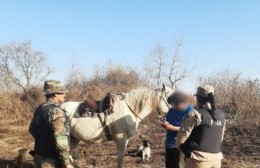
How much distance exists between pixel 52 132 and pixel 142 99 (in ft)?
11.5

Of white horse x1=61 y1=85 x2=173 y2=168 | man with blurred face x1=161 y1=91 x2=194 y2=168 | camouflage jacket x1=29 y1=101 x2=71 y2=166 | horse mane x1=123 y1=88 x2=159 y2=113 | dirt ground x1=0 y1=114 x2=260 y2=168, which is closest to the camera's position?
camouflage jacket x1=29 y1=101 x2=71 y2=166

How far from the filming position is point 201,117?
4.14 m

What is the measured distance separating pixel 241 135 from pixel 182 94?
5.72 m

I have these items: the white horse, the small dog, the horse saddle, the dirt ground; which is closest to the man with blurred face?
the white horse

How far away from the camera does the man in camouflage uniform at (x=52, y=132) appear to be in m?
4.00

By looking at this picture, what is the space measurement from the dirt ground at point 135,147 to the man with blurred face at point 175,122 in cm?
268

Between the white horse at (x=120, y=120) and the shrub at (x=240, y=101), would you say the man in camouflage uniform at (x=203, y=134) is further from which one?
the shrub at (x=240, y=101)

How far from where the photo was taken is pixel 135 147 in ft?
33.2

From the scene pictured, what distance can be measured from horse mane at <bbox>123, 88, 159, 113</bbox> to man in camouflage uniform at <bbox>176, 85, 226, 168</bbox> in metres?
2.97

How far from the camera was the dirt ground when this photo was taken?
8.45 metres

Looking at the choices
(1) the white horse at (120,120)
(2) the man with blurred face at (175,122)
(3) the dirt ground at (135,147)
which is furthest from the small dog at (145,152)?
(2) the man with blurred face at (175,122)

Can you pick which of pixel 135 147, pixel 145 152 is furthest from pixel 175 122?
pixel 135 147

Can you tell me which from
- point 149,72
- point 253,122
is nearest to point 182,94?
point 253,122

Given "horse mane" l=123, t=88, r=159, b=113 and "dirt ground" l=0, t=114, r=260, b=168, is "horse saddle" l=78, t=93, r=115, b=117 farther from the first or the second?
"dirt ground" l=0, t=114, r=260, b=168
